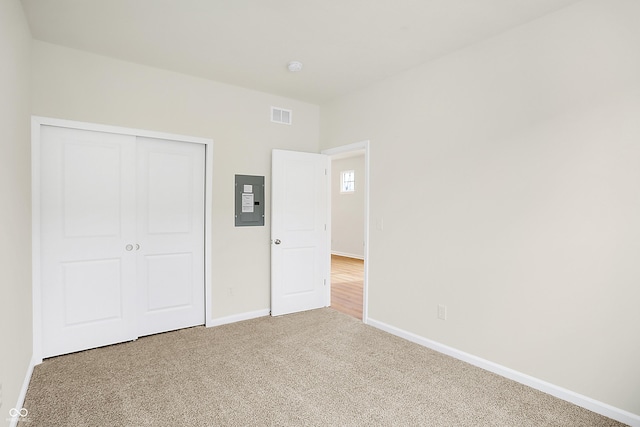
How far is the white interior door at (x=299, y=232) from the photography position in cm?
436

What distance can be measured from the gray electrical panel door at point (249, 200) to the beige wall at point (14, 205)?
6.37ft

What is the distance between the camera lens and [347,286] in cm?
607

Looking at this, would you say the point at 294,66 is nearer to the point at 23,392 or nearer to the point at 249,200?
the point at 249,200

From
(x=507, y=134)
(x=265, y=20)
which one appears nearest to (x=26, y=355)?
(x=265, y=20)

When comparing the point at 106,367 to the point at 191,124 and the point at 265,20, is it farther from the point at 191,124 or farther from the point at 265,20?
the point at 265,20

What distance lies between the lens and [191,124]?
3818 millimetres

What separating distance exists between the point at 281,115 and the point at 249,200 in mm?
1214

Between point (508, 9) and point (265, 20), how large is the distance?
1799 millimetres

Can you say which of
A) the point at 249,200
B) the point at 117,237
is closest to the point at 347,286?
the point at 249,200

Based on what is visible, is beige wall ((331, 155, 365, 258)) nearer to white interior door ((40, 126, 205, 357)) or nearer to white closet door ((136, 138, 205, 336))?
white closet door ((136, 138, 205, 336))

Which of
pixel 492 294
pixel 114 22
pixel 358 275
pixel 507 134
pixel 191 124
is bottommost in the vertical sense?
pixel 358 275

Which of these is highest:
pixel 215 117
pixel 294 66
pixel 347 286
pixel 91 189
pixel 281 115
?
pixel 294 66

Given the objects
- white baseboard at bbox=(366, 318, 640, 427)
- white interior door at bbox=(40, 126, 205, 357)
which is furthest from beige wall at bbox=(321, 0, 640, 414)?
white interior door at bbox=(40, 126, 205, 357)

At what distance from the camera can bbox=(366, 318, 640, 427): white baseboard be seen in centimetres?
223
